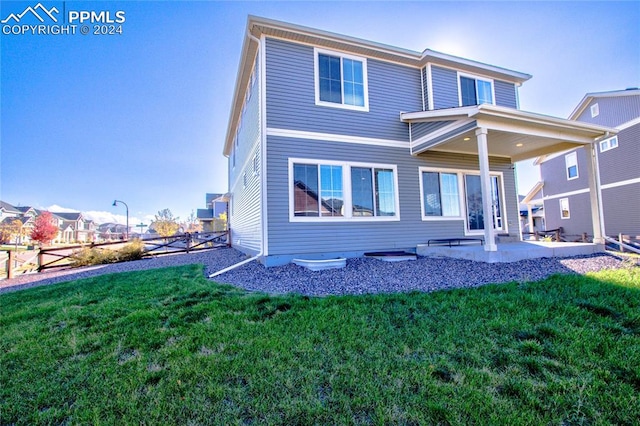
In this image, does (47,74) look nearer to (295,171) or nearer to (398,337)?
(295,171)

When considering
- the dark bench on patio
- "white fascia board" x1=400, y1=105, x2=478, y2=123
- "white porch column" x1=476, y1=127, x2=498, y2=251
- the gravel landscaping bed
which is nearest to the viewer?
the gravel landscaping bed

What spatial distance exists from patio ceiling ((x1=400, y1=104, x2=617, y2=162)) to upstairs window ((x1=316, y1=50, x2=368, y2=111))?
1.59m

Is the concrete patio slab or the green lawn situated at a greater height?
the concrete patio slab

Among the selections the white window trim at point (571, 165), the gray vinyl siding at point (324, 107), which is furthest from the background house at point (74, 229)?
the white window trim at point (571, 165)

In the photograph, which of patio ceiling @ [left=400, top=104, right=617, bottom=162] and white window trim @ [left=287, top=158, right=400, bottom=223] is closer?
patio ceiling @ [left=400, top=104, right=617, bottom=162]

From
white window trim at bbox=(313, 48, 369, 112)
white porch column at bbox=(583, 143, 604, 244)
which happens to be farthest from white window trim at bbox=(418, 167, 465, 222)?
white porch column at bbox=(583, 143, 604, 244)

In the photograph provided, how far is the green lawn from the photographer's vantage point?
1819mm

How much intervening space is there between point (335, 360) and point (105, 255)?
1194 cm

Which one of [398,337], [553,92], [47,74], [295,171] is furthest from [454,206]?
[47,74]

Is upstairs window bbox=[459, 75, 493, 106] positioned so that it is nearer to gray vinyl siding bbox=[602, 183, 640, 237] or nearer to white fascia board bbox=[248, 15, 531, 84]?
white fascia board bbox=[248, 15, 531, 84]

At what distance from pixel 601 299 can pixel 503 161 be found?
7.55 meters

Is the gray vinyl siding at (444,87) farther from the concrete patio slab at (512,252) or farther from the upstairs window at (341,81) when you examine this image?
the concrete patio slab at (512,252)

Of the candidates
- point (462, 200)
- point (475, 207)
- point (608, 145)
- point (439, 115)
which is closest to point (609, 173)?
point (608, 145)

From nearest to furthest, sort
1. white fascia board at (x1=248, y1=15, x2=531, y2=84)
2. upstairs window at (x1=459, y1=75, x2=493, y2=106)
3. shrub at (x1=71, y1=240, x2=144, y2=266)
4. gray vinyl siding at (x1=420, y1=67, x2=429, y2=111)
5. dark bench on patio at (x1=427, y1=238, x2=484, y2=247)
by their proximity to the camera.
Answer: white fascia board at (x1=248, y1=15, x2=531, y2=84) → dark bench on patio at (x1=427, y1=238, x2=484, y2=247) → gray vinyl siding at (x1=420, y1=67, x2=429, y2=111) → upstairs window at (x1=459, y1=75, x2=493, y2=106) → shrub at (x1=71, y1=240, x2=144, y2=266)
